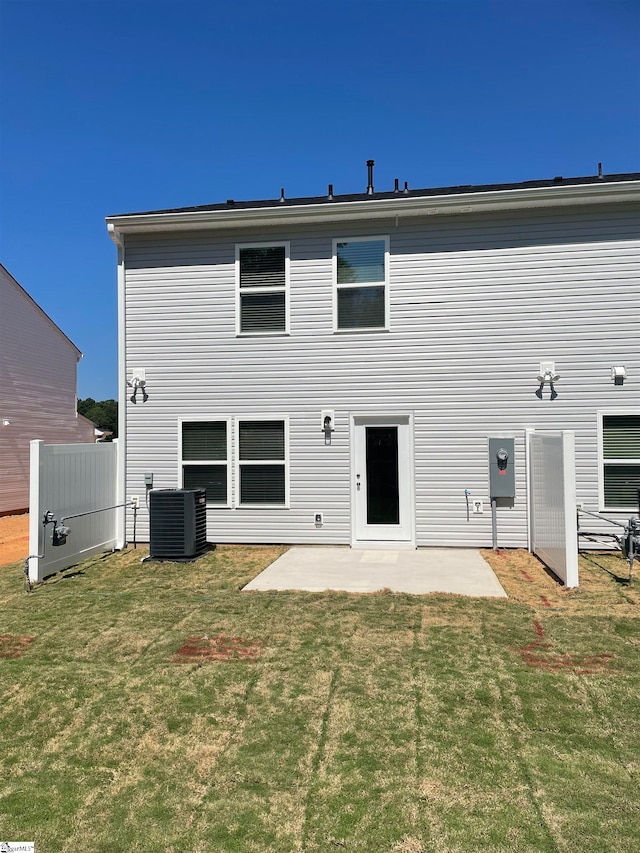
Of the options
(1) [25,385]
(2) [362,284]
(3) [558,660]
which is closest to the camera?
(3) [558,660]

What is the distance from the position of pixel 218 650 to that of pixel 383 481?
4.57 metres

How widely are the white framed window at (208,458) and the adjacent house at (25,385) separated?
8.38 m

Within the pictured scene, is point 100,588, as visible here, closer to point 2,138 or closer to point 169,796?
point 169,796

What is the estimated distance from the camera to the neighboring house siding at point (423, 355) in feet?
26.2

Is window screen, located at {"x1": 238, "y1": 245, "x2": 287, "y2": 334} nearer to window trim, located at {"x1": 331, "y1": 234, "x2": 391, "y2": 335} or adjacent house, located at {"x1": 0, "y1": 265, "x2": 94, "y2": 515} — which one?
window trim, located at {"x1": 331, "y1": 234, "x2": 391, "y2": 335}

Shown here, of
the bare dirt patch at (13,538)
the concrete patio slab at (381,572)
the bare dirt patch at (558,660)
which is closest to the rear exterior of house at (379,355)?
the concrete patio slab at (381,572)

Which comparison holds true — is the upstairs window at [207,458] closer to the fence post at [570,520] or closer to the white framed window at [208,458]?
the white framed window at [208,458]

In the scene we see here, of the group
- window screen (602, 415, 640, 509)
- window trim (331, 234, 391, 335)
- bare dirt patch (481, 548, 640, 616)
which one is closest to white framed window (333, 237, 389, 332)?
window trim (331, 234, 391, 335)

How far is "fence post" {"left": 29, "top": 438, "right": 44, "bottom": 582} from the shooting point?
6617 millimetres

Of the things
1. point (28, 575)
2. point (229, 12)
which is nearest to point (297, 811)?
point (28, 575)

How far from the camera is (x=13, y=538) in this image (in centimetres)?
1100

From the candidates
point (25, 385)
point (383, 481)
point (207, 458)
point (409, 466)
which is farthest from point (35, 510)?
Result: point (25, 385)

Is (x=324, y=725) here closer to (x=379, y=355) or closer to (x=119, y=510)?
(x=379, y=355)

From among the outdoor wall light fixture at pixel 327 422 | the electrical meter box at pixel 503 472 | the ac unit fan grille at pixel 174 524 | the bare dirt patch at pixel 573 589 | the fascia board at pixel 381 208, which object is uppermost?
the fascia board at pixel 381 208
